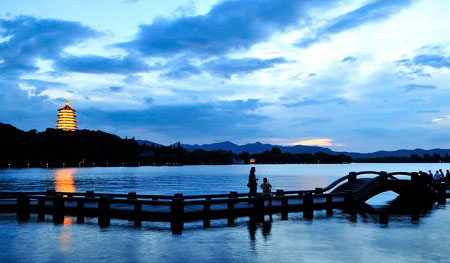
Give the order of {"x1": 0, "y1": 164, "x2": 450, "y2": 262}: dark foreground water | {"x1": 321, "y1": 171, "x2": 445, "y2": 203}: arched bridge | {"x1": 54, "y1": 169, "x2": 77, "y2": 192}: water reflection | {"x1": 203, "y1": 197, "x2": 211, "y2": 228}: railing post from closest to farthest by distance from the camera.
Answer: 1. {"x1": 0, "y1": 164, "x2": 450, "y2": 262}: dark foreground water
2. {"x1": 203, "y1": 197, "x2": 211, "y2": 228}: railing post
3. {"x1": 321, "y1": 171, "x2": 445, "y2": 203}: arched bridge
4. {"x1": 54, "y1": 169, "x2": 77, "y2": 192}: water reflection

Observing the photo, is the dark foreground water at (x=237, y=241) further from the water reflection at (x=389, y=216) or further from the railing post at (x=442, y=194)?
the railing post at (x=442, y=194)

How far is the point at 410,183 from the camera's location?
35.1 metres

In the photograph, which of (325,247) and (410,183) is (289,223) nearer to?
(325,247)

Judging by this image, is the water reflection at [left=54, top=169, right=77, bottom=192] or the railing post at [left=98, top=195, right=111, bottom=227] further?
the water reflection at [left=54, top=169, right=77, bottom=192]

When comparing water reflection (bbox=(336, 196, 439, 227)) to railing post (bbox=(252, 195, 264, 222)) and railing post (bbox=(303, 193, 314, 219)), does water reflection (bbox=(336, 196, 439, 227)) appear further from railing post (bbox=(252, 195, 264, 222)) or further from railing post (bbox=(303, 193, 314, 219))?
railing post (bbox=(252, 195, 264, 222))

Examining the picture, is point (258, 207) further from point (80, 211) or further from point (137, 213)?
point (80, 211)

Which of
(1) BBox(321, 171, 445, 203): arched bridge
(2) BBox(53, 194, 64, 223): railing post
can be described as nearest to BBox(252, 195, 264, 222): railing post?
(2) BBox(53, 194, 64, 223): railing post

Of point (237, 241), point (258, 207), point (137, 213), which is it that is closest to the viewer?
point (237, 241)

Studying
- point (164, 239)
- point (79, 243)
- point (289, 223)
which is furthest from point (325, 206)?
point (79, 243)

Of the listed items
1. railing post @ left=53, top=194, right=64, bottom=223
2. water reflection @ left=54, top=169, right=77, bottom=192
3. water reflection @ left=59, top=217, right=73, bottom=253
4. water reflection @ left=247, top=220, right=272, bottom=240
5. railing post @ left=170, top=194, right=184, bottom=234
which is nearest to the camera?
water reflection @ left=59, top=217, right=73, bottom=253

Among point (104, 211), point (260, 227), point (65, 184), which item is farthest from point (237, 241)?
point (65, 184)

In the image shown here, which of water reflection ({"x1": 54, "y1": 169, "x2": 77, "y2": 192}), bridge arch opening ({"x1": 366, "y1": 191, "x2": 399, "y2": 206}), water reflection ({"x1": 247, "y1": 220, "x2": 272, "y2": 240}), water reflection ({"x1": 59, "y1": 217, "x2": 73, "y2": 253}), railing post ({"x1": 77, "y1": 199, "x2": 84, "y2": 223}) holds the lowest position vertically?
water reflection ({"x1": 54, "y1": 169, "x2": 77, "y2": 192})

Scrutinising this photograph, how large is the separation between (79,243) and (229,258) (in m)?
5.75

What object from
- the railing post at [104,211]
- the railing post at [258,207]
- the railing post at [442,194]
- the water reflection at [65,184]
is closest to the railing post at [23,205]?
the railing post at [104,211]
